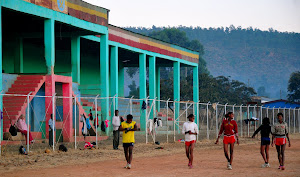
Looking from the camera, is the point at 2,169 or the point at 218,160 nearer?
the point at 2,169

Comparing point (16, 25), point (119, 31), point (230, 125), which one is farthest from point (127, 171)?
point (119, 31)

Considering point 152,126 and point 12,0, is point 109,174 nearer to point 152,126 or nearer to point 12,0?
point 12,0

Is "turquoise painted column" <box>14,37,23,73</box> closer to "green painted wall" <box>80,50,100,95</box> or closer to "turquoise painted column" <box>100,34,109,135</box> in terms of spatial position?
"turquoise painted column" <box>100,34,109,135</box>

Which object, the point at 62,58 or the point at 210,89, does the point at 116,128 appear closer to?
the point at 62,58

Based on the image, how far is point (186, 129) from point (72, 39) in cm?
1726

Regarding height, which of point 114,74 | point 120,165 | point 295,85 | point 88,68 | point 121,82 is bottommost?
point 120,165

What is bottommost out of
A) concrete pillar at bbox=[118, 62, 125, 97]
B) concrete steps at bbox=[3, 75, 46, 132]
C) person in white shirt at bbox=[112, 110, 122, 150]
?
person in white shirt at bbox=[112, 110, 122, 150]

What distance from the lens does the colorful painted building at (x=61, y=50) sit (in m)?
26.7

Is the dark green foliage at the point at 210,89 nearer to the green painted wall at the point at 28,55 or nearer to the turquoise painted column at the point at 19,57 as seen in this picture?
the green painted wall at the point at 28,55

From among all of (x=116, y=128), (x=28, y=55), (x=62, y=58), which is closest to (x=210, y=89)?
(x=62, y=58)

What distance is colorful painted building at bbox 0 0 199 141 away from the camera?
26.7m

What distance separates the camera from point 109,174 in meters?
15.3

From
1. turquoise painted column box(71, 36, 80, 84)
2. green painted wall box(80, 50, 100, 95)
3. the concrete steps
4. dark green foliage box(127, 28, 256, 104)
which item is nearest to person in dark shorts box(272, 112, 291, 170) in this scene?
the concrete steps

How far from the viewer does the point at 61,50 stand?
39469mm
